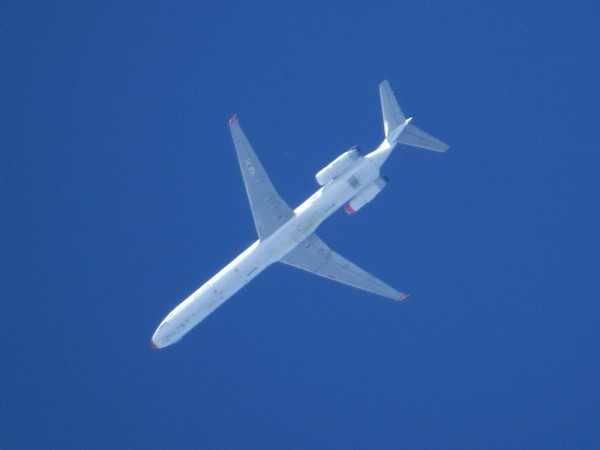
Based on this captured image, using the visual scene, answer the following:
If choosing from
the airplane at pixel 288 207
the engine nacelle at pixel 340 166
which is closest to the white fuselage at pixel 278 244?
the airplane at pixel 288 207

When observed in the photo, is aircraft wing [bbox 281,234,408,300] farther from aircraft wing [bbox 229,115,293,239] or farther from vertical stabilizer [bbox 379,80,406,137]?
vertical stabilizer [bbox 379,80,406,137]

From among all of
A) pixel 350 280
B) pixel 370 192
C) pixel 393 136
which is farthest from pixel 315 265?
pixel 393 136

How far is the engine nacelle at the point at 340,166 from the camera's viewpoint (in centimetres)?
4584

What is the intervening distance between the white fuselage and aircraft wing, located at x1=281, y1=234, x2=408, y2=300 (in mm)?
1152

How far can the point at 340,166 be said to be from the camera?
46.0 m

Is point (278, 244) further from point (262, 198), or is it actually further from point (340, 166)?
point (340, 166)

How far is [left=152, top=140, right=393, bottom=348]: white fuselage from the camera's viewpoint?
1839 inches

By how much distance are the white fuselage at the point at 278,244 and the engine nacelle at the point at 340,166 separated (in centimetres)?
54

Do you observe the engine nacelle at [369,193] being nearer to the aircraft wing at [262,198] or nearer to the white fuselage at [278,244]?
the white fuselage at [278,244]

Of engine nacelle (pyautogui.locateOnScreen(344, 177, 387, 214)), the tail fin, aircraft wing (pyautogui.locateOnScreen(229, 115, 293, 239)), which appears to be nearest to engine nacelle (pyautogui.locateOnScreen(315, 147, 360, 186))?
engine nacelle (pyautogui.locateOnScreen(344, 177, 387, 214))

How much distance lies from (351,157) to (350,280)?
8097 mm

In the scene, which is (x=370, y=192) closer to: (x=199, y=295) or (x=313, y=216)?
(x=313, y=216)

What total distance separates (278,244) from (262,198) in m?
2.77

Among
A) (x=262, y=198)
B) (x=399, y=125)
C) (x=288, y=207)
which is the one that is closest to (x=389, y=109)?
(x=399, y=125)
